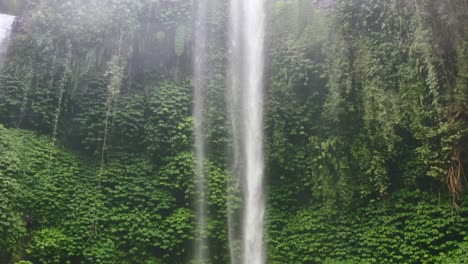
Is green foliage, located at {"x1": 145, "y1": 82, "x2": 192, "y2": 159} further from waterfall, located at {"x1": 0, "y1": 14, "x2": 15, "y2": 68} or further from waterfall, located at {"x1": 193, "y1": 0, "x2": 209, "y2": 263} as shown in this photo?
waterfall, located at {"x1": 0, "y1": 14, "x2": 15, "y2": 68}

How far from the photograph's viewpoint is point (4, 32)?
36.3 ft

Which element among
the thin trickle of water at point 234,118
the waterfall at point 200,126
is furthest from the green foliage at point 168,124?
the thin trickle of water at point 234,118

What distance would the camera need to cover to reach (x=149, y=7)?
38.3ft

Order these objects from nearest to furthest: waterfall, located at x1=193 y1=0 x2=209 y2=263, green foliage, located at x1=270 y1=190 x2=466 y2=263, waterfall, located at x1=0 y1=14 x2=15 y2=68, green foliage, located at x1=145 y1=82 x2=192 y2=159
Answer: green foliage, located at x1=270 y1=190 x2=466 y2=263, waterfall, located at x1=193 y1=0 x2=209 y2=263, green foliage, located at x1=145 y1=82 x2=192 y2=159, waterfall, located at x1=0 y1=14 x2=15 y2=68

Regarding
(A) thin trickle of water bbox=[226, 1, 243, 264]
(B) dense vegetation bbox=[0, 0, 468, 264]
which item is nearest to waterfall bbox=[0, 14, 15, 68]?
(B) dense vegetation bbox=[0, 0, 468, 264]

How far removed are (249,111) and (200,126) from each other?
1.23 m

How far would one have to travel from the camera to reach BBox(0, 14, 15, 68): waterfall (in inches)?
426

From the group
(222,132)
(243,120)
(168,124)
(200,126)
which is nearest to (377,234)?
(243,120)

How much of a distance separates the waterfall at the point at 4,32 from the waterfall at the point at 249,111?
18.3 feet

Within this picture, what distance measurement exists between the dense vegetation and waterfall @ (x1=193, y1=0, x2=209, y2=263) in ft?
0.56

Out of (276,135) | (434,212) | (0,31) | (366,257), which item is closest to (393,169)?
(434,212)

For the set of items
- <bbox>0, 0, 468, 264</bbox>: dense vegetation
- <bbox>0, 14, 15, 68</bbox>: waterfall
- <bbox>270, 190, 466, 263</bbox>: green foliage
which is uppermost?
<bbox>0, 14, 15, 68</bbox>: waterfall

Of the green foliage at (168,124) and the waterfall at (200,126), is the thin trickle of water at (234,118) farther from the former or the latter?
the green foliage at (168,124)

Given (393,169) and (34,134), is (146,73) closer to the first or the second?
(34,134)
